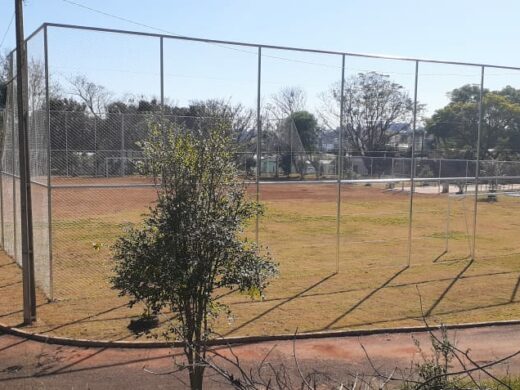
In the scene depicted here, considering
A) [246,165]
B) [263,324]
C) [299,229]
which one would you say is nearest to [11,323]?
[263,324]

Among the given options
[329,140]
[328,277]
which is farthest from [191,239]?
[329,140]

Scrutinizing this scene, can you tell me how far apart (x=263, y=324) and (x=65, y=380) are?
3276mm

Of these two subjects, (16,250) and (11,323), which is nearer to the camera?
(11,323)

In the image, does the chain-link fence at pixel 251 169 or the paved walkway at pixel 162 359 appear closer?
the paved walkway at pixel 162 359

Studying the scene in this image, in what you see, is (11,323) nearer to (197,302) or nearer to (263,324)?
(263,324)

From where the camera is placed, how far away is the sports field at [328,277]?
9195 mm

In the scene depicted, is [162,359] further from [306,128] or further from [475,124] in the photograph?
[475,124]

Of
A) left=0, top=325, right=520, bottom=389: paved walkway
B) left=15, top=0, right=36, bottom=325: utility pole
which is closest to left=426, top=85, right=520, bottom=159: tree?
left=0, top=325, right=520, bottom=389: paved walkway

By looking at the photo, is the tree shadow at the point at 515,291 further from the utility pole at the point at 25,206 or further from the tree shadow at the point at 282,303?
the utility pole at the point at 25,206

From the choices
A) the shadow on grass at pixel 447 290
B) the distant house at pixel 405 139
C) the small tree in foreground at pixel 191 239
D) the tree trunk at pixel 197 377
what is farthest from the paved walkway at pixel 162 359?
the distant house at pixel 405 139

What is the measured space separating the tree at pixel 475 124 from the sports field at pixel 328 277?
3.04 m

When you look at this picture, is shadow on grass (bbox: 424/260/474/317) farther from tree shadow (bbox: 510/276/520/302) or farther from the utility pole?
the utility pole

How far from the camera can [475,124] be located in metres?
17.6

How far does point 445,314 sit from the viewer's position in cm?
971
